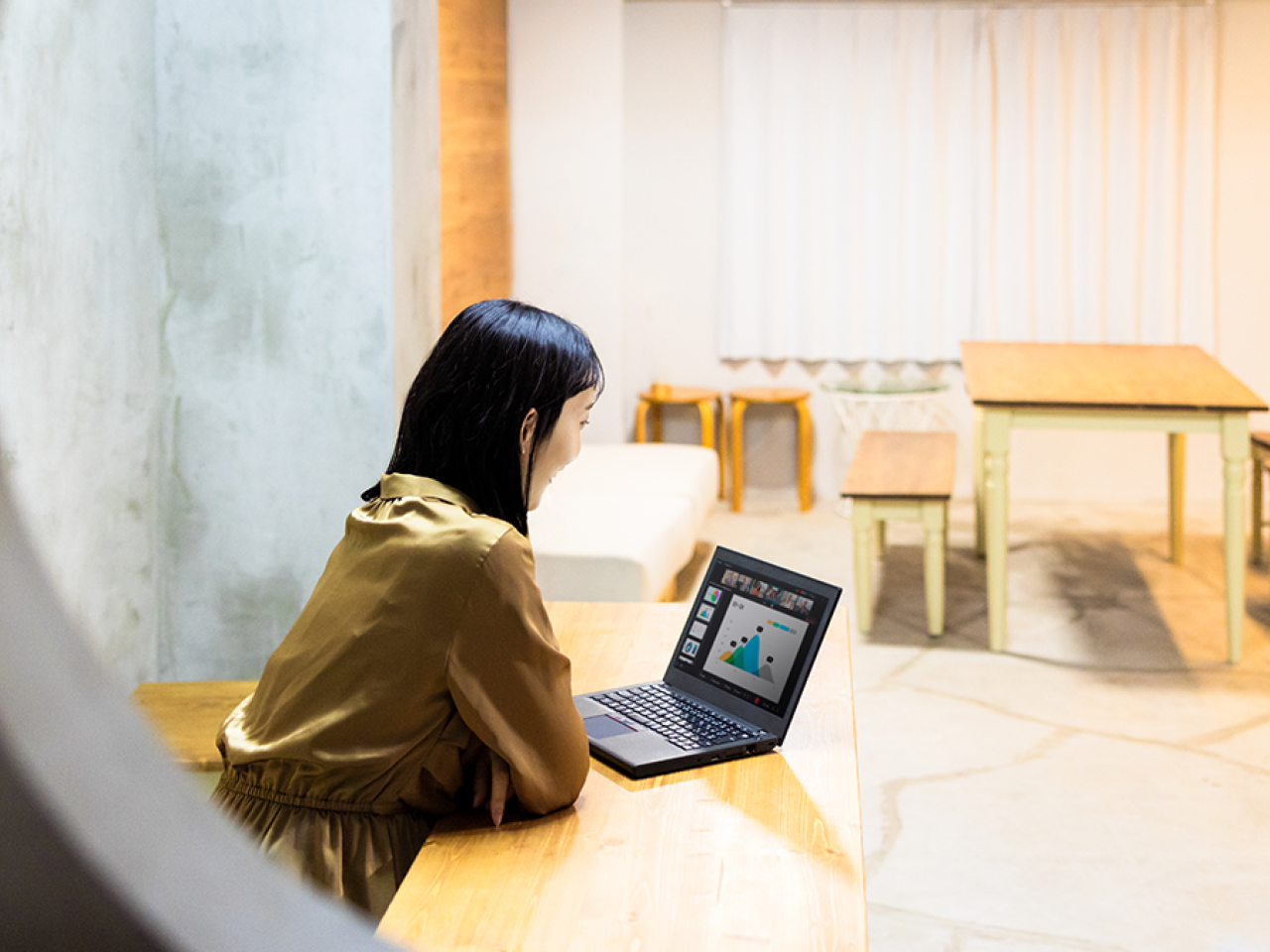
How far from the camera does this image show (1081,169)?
5.99 metres

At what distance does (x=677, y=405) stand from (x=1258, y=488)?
2.76 metres

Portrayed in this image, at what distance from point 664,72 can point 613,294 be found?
1.21 m

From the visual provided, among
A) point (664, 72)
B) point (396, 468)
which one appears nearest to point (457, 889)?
point (396, 468)


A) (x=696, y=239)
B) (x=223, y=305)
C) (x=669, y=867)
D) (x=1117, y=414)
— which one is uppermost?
(x=696, y=239)

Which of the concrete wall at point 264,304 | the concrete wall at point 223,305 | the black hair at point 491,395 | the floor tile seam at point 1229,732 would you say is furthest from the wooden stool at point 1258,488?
the black hair at point 491,395

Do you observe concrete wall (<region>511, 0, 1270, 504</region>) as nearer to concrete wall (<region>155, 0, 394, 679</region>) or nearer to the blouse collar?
concrete wall (<region>155, 0, 394, 679</region>)

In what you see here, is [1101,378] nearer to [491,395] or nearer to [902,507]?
[902,507]

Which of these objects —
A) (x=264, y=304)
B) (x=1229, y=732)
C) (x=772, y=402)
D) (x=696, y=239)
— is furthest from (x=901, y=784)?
(x=696, y=239)

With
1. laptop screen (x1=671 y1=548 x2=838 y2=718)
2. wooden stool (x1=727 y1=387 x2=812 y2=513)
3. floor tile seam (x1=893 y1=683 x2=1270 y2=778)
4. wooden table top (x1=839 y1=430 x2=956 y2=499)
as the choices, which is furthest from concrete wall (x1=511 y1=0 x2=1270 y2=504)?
laptop screen (x1=671 y1=548 x2=838 y2=718)

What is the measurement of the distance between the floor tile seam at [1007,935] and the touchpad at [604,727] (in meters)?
1.00

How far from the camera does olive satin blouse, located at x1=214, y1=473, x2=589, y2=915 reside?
1218mm

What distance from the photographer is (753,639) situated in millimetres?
1514

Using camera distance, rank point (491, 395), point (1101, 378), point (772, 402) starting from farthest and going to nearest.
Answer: point (772, 402), point (1101, 378), point (491, 395)

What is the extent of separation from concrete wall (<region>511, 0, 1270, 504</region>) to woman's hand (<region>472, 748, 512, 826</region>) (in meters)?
4.85
